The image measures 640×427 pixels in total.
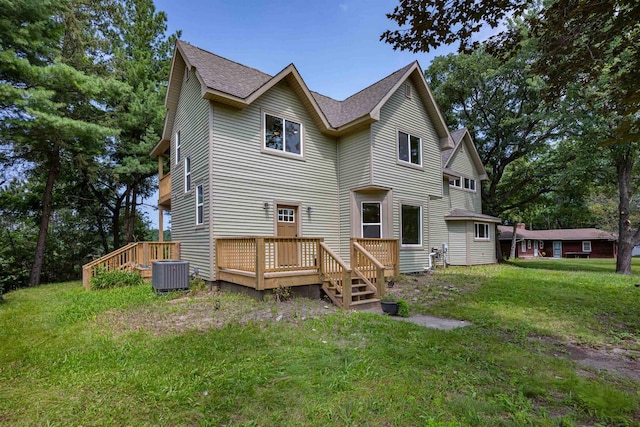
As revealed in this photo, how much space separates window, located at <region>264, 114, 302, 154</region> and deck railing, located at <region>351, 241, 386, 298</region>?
4.43m

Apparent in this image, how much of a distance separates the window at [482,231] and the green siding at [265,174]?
1102 cm

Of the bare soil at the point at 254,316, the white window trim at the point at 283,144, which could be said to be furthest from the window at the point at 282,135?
the bare soil at the point at 254,316

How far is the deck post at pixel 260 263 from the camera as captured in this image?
7137 mm

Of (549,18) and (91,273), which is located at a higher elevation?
(549,18)

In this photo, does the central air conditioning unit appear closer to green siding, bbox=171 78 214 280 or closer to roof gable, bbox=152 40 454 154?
green siding, bbox=171 78 214 280

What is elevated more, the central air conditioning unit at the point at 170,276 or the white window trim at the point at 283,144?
the white window trim at the point at 283,144

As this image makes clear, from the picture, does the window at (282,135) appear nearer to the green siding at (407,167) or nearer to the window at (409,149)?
the green siding at (407,167)

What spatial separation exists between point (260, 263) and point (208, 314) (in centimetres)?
152

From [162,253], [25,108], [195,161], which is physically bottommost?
[162,253]

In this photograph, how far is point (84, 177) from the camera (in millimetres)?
18688

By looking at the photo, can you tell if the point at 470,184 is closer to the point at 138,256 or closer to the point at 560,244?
the point at 138,256

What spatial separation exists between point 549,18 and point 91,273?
14419 mm

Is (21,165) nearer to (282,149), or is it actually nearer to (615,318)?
(282,149)

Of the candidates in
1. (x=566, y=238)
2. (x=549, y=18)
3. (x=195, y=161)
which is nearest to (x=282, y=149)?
(x=195, y=161)
